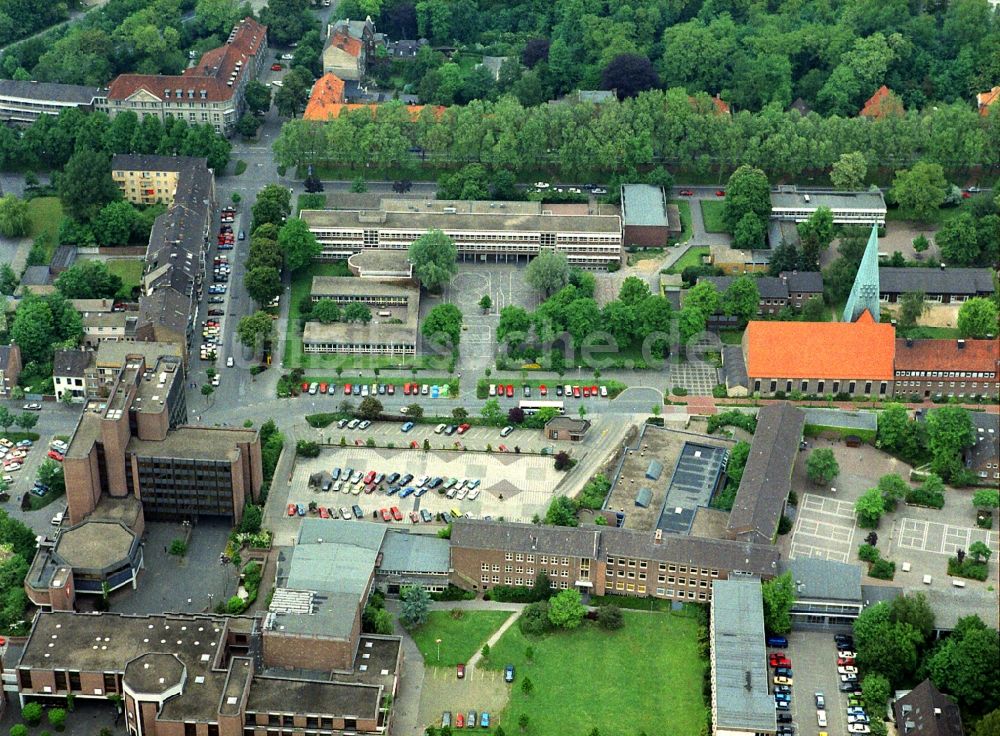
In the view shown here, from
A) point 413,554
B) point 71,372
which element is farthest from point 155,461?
point 413,554

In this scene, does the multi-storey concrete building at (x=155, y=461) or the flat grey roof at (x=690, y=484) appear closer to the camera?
the multi-storey concrete building at (x=155, y=461)

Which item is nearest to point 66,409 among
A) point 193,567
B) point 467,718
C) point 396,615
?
point 193,567

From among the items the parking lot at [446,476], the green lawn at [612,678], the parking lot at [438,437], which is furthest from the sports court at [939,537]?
the parking lot at [438,437]

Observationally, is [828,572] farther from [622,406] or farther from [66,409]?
[66,409]

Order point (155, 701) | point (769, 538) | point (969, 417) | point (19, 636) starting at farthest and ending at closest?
1. point (969, 417)
2. point (769, 538)
3. point (19, 636)
4. point (155, 701)

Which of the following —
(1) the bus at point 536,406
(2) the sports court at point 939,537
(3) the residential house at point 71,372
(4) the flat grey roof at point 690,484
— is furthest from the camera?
(3) the residential house at point 71,372

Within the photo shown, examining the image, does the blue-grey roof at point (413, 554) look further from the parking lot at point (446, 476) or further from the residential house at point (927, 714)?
the residential house at point (927, 714)
